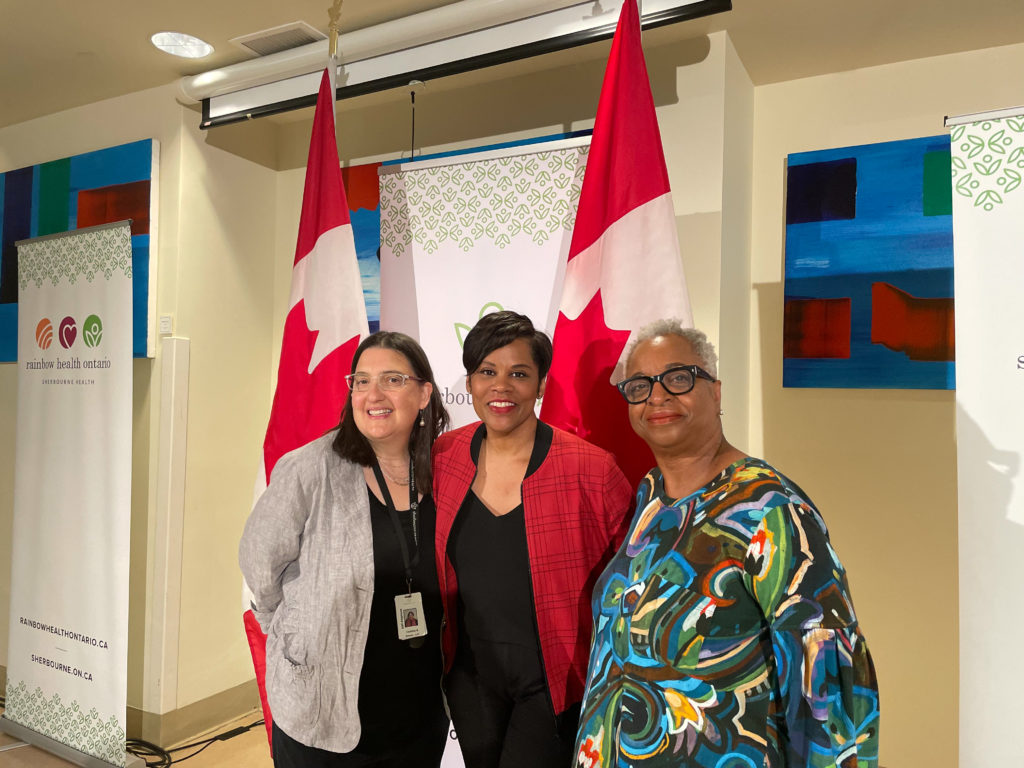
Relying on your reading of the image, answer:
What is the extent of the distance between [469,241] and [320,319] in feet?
1.79

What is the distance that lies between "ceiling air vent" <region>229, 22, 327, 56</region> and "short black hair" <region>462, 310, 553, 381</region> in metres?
1.64

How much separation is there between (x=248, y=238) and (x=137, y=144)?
24.2 inches

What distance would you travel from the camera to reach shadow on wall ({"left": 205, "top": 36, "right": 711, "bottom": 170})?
9.24 ft

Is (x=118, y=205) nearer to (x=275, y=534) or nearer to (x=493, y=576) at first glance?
(x=275, y=534)

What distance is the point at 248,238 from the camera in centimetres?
363

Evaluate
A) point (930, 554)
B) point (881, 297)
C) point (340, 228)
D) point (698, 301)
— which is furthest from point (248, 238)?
point (930, 554)

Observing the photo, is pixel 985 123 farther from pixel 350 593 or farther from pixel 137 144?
pixel 137 144

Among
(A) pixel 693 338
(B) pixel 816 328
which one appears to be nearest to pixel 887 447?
(B) pixel 816 328

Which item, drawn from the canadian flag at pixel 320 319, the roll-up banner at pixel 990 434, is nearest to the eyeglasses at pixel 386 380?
the canadian flag at pixel 320 319

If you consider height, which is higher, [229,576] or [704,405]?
[704,405]

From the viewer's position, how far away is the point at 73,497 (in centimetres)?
300

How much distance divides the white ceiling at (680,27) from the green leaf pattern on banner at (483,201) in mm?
505

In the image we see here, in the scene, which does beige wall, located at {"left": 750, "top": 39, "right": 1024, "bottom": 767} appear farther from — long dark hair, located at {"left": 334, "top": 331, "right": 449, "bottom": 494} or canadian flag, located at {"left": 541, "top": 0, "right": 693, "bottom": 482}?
long dark hair, located at {"left": 334, "top": 331, "right": 449, "bottom": 494}

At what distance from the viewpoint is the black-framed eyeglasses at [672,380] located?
144 centimetres
